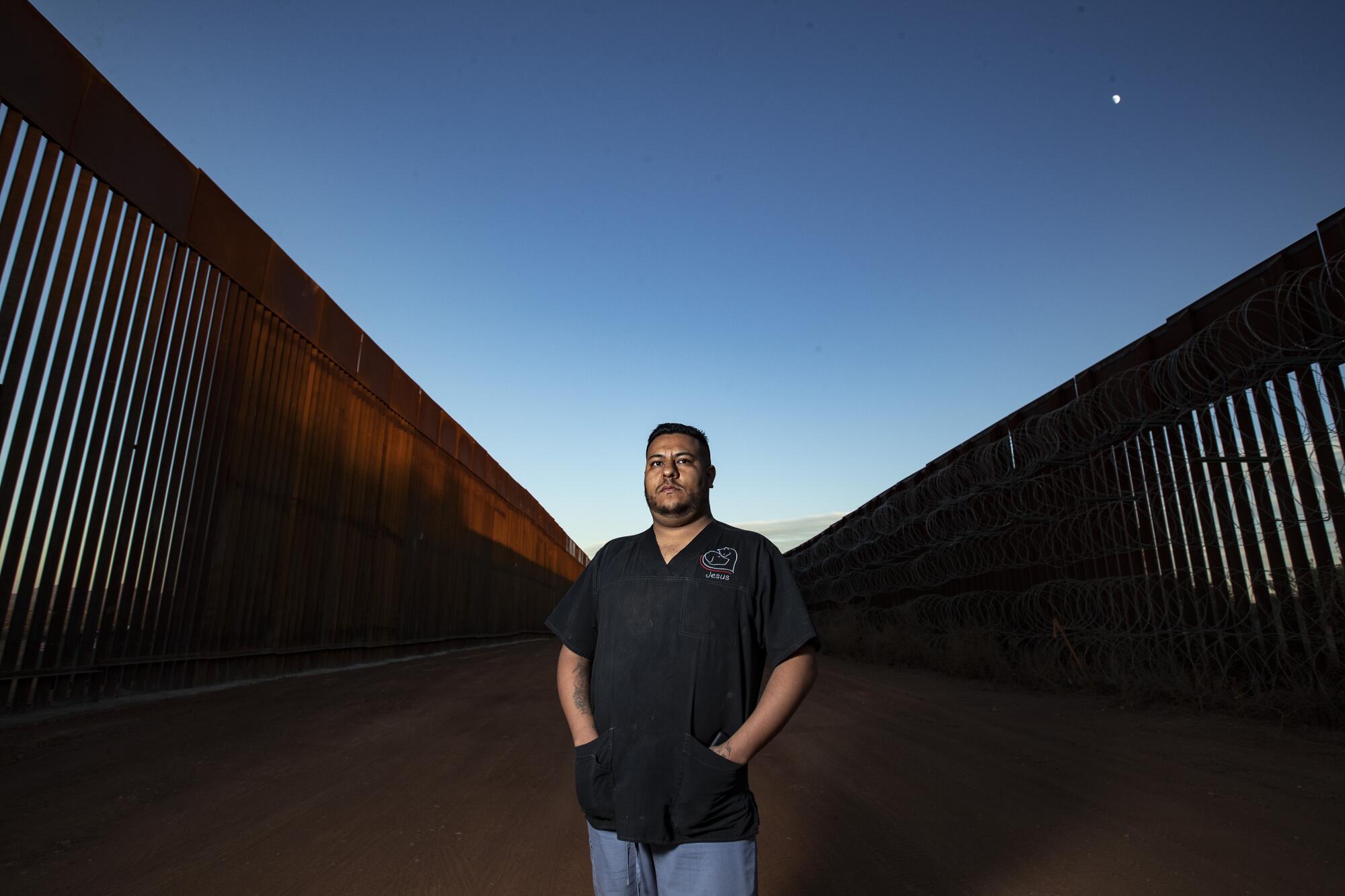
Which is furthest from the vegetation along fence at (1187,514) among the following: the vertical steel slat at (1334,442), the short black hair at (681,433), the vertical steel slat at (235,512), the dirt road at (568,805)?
the vertical steel slat at (235,512)

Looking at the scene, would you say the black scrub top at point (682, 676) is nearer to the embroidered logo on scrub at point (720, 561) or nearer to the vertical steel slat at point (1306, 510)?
the embroidered logo on scrub at point (720, 561)

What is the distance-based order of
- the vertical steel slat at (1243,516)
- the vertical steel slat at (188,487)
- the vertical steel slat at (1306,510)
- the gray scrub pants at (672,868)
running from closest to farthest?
the gray scrub pants at (672,868)
the vertical steel slat at (1306,510)
the vertical steel slat at (1243,516)
the vertical steel slat at (188,487)

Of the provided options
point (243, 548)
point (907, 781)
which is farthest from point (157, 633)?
point (907, 781)

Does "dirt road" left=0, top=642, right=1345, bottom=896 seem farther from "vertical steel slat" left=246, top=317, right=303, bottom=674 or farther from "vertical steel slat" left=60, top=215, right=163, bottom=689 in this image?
"vertical steel slat" left=246, top=317, right=303, bottom=674

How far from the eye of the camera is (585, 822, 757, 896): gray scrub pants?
1488mm

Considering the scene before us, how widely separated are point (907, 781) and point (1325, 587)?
428 centimetres

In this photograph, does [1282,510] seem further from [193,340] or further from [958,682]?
[193,340]

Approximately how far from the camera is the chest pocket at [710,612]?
1.63 meters

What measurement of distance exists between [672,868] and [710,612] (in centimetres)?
53

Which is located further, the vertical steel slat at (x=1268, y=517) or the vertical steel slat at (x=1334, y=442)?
the vertical steel slat at (x=1268, y=517)

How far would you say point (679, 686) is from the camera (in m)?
1.59

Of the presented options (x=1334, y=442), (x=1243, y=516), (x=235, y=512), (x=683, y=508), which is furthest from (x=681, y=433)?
(x=235, y=512)

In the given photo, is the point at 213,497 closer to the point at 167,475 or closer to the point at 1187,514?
the point at 167,475

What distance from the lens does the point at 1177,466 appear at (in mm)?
7602
